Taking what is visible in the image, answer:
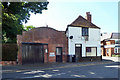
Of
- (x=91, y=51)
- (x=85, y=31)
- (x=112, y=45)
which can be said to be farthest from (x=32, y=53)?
(x=112, y=45)

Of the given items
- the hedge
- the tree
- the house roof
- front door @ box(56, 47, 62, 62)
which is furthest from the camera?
the house roof

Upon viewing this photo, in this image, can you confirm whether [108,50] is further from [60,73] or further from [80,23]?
[60,73]

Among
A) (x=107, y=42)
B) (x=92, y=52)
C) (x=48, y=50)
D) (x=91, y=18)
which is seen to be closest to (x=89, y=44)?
(x=92, y=52)

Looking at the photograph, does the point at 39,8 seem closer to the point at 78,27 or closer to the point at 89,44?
the point at 78,27

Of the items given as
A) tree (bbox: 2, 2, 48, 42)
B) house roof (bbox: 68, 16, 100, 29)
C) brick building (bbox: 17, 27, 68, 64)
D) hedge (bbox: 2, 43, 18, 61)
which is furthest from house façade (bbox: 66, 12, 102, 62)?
hedge (bbox: 2, 43, 18, 61)

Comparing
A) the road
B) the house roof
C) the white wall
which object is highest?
the house roof

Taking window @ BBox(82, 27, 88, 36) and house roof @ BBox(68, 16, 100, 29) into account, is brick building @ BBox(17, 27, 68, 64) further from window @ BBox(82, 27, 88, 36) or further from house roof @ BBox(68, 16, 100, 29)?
window @ BBox(82, 27, 88, 36)

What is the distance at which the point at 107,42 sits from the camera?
33.0m

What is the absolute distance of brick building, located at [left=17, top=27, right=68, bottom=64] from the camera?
14.5m

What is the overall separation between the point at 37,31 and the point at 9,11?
6.67 m

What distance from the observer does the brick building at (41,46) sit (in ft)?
47.4

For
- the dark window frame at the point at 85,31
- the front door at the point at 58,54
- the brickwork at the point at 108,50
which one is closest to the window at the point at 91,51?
the dark window frame at the point at 85,31

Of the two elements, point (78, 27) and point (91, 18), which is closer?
point (78, 27)

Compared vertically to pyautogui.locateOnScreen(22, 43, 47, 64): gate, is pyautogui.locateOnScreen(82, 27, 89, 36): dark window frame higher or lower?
higher
